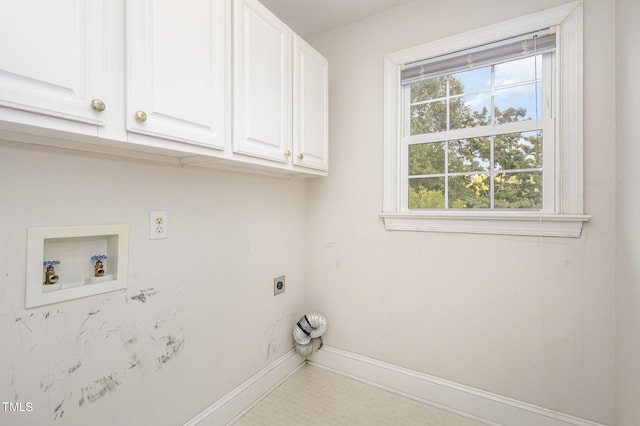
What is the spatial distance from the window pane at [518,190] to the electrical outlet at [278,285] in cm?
140

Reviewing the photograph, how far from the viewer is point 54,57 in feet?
2.52

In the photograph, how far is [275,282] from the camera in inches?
77.9

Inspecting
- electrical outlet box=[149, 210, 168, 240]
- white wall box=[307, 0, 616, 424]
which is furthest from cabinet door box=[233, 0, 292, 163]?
white wall box=[307, 0, 616, 424]

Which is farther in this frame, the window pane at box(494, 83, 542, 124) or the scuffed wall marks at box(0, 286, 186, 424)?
the window pane at box(494, 83, 542, 124)

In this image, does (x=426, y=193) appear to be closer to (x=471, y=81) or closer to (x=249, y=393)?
(x=471, y=81)

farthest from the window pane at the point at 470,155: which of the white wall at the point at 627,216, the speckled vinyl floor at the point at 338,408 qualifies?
the speckled vinyl floor at the point at 338,408

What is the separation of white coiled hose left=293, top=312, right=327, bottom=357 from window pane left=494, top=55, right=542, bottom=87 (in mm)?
1847

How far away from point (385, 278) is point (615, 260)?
113cm

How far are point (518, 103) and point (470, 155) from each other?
1.16 feet

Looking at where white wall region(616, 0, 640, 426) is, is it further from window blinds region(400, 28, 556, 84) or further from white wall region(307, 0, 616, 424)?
window blinds region(400, 28, 556, 84)

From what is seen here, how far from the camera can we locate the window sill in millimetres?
1460

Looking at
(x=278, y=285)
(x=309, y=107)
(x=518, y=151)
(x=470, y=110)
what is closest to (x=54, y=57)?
(x=309, y=107)

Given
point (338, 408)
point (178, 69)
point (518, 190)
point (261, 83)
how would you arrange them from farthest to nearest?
1. point (338, 408)
2. point (518, 190)
3. point (261, 83)
4. point (178, 69)

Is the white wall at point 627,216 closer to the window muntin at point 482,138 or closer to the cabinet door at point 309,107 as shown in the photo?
the window muntin at point 482,138
